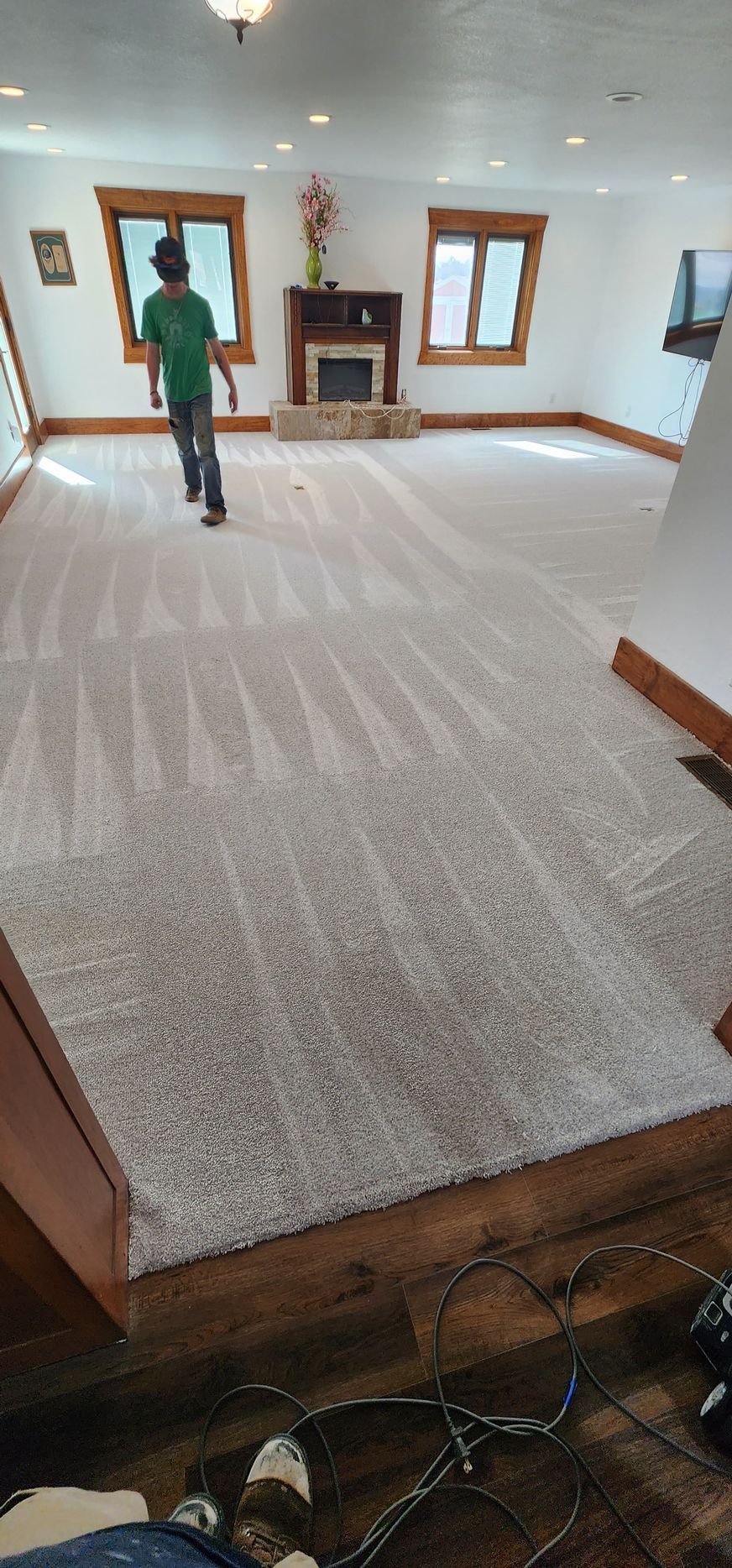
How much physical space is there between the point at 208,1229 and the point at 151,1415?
0.24m

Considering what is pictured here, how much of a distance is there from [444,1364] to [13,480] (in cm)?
583

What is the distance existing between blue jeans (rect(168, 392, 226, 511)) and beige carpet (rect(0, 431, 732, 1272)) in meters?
0.90

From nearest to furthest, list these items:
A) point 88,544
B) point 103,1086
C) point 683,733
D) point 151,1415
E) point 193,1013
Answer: point 151,1415
point 103,1086
point 193,1013
point 683,733
point 88,544

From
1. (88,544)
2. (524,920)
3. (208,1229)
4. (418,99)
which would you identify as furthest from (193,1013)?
(418,99)

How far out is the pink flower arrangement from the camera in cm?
611

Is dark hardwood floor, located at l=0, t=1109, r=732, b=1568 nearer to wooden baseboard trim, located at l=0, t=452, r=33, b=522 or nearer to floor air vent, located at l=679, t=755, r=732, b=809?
floor air vent, located at l=679, t=755, r=732, b=809

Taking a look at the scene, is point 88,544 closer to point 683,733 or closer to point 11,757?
point 11,757

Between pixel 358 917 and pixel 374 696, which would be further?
pixel 374 696

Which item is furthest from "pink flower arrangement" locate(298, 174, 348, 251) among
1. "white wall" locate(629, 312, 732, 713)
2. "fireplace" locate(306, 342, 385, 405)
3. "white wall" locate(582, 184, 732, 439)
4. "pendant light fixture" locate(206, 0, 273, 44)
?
"white wall" locate(629, 312, 732, 713)

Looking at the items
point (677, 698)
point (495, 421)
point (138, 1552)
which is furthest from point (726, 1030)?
point (495, 421)

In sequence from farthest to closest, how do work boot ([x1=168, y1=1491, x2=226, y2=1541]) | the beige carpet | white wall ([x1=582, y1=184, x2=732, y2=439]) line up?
white wall ([x1=582, y1=184, x2=732, y2=439]) → the beige carpet → work boot ([x1=168, y1=1491, x2=226, y2=1541])

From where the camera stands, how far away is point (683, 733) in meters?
2.62

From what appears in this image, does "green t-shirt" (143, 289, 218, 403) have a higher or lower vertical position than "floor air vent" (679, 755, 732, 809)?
higher

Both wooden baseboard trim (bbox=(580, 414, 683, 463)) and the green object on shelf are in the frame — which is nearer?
the green object on shelf
